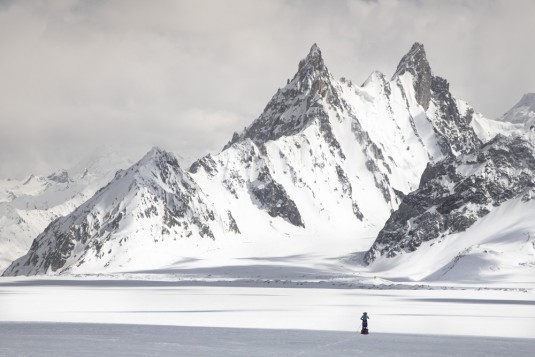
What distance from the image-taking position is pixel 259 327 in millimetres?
71812

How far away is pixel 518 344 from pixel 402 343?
8330 mm

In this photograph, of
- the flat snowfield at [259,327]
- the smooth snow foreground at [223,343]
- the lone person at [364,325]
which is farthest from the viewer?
the lone person at [364,325]

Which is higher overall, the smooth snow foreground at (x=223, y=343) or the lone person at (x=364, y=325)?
the lone person at (x=364, y=325)

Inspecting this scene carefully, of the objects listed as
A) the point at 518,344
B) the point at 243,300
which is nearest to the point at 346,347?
the point at 518,344

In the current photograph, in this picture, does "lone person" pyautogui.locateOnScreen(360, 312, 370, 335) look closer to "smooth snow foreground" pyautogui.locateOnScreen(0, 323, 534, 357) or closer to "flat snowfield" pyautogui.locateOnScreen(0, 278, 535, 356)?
"flat snowfield" pyautogui.locateOnScreen(0, 278, 535, 356)

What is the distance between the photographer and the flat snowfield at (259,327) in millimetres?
56438

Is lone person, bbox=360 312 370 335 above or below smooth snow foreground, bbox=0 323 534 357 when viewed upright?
above

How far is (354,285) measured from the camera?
170 meters

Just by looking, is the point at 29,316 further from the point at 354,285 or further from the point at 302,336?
the point at 354,285

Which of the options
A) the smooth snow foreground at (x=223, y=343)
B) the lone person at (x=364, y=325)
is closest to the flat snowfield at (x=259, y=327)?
the smooth snow foreground at (x=223, y=343)

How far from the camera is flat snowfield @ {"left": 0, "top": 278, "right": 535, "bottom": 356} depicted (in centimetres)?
5644

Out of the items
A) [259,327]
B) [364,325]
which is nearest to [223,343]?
[259,327]

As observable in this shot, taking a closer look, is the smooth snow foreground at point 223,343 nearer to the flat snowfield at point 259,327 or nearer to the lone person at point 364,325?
the flat snowfield at point 259,327

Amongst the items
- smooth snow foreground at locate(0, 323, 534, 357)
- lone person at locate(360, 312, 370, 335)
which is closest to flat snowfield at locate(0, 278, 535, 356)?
smooth snow foreground at locate(0, 323, 534, 357)
